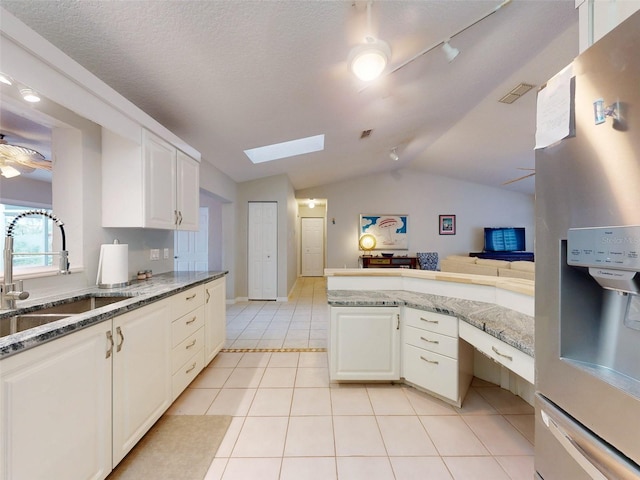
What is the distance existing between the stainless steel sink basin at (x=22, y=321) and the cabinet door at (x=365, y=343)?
5.62ft

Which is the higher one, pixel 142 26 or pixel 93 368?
pixel 142 26

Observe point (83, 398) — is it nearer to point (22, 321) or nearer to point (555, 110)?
point (22, 321)

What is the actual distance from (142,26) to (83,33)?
31 centimetres

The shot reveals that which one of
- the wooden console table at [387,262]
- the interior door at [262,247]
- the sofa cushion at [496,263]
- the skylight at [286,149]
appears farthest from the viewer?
the wooden console table at [387,262]

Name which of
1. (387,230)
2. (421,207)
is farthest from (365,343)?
(421,207)

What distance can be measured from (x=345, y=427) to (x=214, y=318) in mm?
1516

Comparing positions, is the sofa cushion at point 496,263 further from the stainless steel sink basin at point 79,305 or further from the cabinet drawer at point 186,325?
the stainless steel sink basin at point 79,305

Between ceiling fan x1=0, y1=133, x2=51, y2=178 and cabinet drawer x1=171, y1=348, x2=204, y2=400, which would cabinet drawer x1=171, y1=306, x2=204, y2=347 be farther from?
ceiling fan x1=0, y1=133, x2=51, y2=178

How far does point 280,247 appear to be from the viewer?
5266mm

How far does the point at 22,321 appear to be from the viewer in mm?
1340

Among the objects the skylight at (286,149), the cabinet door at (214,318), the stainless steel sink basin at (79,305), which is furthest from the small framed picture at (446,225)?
the stainless steel sink basin at (79,305)

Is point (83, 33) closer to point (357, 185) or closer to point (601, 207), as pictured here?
point (601, 207)

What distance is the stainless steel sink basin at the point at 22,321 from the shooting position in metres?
1.28

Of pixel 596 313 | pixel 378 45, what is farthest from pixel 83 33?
pixel 596 313
